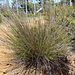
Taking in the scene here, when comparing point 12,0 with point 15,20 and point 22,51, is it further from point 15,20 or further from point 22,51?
point 22,51

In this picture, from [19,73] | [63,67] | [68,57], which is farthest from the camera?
[68,57]

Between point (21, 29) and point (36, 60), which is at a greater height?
point (21, 29)

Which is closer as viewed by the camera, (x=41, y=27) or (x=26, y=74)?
(x=26, y=74)

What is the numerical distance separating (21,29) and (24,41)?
19 cm

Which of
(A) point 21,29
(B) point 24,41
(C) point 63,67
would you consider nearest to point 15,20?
(A) point 21,29

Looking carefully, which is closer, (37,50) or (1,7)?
(37,50)

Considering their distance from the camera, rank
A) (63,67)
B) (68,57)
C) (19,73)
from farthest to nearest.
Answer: (68,57), (63,67), (19,73)

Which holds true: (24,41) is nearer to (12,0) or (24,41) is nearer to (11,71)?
(11,71)

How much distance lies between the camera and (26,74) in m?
1.40

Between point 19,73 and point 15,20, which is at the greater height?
point 15,20

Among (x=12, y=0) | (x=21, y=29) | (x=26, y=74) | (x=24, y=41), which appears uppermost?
(x=12, y=0)

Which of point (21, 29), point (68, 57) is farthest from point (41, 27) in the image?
point (68, 57)

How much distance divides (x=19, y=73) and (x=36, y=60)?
0.30 meters

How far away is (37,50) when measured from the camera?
147 cm
